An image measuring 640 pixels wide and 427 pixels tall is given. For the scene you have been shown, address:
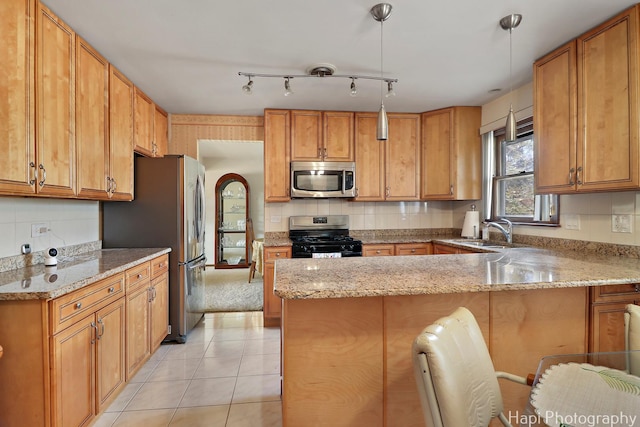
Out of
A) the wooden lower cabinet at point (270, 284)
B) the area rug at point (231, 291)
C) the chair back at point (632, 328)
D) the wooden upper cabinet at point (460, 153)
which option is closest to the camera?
the chair back at point (632, 328)

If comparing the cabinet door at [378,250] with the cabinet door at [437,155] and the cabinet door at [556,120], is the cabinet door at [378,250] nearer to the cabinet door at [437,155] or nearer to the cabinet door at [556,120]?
the cabinet door at [437,155]

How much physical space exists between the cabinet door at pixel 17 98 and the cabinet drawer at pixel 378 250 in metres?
2.72

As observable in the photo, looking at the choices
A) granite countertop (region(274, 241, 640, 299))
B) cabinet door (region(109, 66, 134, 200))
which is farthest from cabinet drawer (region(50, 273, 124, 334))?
granite countertop (region(274, 241, 640, 299))

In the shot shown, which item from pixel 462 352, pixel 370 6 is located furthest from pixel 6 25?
pixel 462 352

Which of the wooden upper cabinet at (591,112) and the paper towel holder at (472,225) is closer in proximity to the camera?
the wooden upper cabinet at (591,112)

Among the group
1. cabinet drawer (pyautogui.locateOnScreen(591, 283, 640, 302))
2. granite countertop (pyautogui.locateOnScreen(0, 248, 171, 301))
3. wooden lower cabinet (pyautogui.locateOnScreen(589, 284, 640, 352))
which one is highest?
granite countertop (pyautogui.locateOnScreen(0, 248, 171, 301))

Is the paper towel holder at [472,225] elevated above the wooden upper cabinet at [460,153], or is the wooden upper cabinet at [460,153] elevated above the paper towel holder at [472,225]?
the wooden upper cabinet at [460,153]

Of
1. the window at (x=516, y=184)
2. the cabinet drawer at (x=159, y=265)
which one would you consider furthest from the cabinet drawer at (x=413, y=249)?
the cabinet drawer at (x=159, y=265)

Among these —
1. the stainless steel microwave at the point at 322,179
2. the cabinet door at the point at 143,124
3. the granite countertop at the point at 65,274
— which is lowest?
the granite countertop at the point at 65,274

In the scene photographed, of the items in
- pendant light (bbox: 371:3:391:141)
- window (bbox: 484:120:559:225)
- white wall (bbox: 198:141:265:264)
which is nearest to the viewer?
pendant light (bbox: 371:3:391:141)

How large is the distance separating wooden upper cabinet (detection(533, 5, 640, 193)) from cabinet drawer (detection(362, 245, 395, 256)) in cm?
151

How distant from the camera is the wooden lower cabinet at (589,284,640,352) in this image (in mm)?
1598

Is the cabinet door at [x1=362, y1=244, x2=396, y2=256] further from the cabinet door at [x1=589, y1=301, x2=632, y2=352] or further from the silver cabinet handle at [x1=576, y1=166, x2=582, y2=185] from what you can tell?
the cabinet door at [x1=589, y1=301, x2=632, y2=352]

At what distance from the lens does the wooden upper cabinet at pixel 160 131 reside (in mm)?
3311
